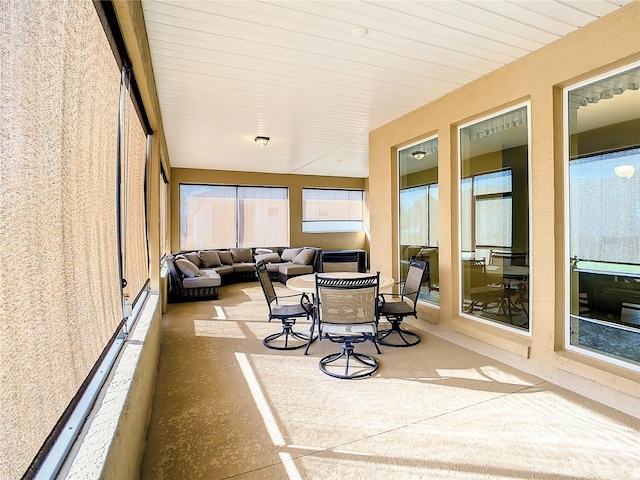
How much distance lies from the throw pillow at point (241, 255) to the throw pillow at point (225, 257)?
143 millimetres

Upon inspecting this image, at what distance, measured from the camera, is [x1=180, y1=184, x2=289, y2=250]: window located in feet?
28.9

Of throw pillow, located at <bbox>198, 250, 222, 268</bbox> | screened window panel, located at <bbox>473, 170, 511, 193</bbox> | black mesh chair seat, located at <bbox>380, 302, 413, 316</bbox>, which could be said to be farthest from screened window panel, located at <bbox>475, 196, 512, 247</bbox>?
throw pillow, located at <bbox>198, 250, 222, 268</bbox>

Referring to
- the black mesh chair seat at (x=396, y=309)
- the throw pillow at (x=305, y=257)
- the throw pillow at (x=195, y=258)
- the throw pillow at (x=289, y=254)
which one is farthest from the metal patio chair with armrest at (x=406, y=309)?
the throw pillow at (x=195, y=258)

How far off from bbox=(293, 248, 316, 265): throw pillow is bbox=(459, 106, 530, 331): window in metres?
4.77

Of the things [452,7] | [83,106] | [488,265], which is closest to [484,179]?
[488,265]

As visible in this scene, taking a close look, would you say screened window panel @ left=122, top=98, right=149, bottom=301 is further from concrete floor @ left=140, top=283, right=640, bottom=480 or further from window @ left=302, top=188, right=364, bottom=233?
window @ left=302, top=188, right=364, bottom=233

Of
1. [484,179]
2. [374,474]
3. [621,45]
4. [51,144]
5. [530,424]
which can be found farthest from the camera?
[484,179]

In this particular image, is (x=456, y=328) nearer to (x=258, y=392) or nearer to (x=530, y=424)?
(x=530, y=424)

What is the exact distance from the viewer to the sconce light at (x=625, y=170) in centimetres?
312

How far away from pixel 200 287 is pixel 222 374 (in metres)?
3.56

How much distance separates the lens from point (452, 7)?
2.37 metres

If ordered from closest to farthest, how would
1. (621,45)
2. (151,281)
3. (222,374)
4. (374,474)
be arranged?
(374,474) → (621,45) → (222,374) → (151,281)

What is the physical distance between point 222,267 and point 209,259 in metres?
0.36

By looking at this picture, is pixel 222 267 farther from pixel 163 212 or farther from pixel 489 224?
pixel 489 224
